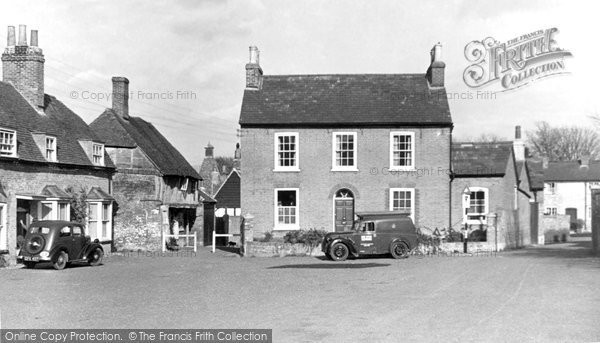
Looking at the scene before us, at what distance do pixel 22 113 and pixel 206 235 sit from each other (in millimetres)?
Result: 20635

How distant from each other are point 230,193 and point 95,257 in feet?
100

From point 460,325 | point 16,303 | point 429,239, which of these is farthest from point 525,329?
point 429,239

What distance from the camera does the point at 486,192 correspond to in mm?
38844

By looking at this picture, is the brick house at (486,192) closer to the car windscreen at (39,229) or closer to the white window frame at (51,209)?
the white window frame at (51,209)

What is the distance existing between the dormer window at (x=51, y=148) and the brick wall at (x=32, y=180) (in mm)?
433

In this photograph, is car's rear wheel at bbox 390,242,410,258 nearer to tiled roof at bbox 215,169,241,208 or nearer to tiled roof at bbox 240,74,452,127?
tiled roof at bbox 240,74,452,127

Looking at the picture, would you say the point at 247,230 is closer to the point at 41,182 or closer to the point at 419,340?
the point at 41,182

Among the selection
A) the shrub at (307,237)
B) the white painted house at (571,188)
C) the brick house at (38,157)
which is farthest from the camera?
the white painted house at (571,188)

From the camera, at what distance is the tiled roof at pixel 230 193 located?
2286 inches

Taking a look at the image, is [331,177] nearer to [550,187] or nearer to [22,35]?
[22,35]

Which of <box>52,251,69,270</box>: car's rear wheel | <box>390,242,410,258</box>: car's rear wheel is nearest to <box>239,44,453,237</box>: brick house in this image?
<box>390,242,410,258</box>: car's rear wheel

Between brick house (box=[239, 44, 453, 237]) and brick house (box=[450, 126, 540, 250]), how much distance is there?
6.64 feet

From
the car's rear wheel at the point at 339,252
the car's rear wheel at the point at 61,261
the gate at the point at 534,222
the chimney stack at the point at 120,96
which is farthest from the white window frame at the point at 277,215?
the gate at the point at 534,222

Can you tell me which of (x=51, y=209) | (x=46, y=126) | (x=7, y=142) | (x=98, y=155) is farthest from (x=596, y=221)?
(x=7, y=142)
